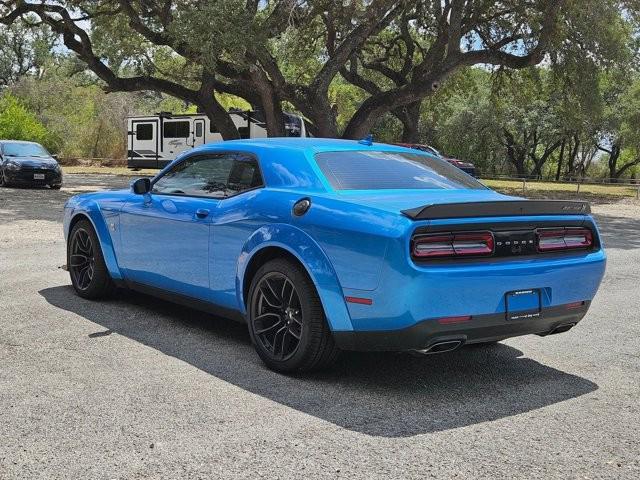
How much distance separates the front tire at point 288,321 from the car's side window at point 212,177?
0.84m

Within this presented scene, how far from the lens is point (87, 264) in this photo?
702 cm

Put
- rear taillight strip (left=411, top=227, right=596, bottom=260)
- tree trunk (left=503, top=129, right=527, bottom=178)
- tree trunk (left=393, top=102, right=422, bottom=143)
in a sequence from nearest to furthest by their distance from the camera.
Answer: rear taillight strip (left=411, top=227, right=596, bottom=260), tree trunk (left=393, top=102, right=422, bottom=143), tree trunk (left=503, top=129, right=527, bottom=178)

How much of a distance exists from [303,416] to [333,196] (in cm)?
140

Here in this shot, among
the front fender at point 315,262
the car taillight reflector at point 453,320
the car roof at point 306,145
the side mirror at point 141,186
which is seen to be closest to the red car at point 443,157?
the side mirror at point 141,186

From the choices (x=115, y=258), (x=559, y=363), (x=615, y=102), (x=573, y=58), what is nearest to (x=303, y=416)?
(x=559, y=363)

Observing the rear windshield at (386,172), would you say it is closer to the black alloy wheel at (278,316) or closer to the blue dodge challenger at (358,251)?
the blue dodge challenger at (358,251)

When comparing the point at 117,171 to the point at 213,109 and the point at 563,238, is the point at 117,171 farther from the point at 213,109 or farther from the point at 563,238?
the point at 563,238

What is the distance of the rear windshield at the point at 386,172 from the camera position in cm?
508

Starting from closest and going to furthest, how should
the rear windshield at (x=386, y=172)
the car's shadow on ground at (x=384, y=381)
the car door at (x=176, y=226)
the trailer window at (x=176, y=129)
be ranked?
the car's shadow on ground at (x=384, y=381) → the rear windshield at (x=386, y=172) → the car door at (x=176, y=226) → the trailer window at (x=176, y=129)

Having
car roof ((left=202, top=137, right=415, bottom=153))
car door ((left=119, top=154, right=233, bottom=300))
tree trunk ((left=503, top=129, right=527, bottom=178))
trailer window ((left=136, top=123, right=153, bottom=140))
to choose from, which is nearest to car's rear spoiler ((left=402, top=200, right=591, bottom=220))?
car roof ((left=202, top=137, right=415, bottom=153))

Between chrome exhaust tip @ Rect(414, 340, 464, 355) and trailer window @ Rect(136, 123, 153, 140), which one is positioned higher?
trailer window @ Rect(136, 123, 153, 140)

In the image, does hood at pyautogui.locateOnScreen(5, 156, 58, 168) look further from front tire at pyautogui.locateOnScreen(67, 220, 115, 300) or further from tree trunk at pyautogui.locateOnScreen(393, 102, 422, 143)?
tree trunk at pyautogui.locateOnScreen(393, 102, 422, 143)

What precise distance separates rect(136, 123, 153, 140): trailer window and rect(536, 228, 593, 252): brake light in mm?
34836

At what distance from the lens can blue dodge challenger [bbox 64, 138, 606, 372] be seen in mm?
4230
